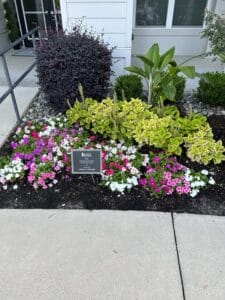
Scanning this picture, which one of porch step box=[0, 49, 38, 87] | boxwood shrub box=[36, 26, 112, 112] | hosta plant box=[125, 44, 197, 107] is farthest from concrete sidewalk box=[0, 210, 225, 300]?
porch step box=[0, 49, 38, 87]

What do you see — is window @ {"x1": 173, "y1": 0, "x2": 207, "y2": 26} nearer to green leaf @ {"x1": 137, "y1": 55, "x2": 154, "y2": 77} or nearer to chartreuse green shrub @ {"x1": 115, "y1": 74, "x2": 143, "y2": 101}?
chartreuse green shrub @ {"x1": 115, "y1": 74, "x2": 143, "y2": 101}

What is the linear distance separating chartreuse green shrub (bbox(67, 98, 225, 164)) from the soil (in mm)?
271

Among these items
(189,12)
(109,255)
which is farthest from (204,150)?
(189,12)

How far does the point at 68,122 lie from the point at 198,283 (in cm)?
192

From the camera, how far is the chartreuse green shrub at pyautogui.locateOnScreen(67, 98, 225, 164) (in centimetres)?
227

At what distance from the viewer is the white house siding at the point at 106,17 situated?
3.34 metres

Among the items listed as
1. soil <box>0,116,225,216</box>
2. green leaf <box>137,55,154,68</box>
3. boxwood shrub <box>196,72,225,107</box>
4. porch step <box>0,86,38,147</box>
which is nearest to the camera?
soil <box>0,116,225,216</box>

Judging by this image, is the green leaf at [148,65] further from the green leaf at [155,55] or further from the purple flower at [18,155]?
the purple flower at [18,155]

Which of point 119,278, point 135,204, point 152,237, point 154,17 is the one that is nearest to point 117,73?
point 154,17

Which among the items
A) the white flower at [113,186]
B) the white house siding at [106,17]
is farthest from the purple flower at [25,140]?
the white house siding at [106,17]

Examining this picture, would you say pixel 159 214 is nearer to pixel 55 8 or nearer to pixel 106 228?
pixel 106 228

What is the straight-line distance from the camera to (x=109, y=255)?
1672 millimetres

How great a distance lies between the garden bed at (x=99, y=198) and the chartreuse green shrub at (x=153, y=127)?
245 mm

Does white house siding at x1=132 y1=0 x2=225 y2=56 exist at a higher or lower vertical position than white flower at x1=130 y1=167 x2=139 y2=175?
higher
